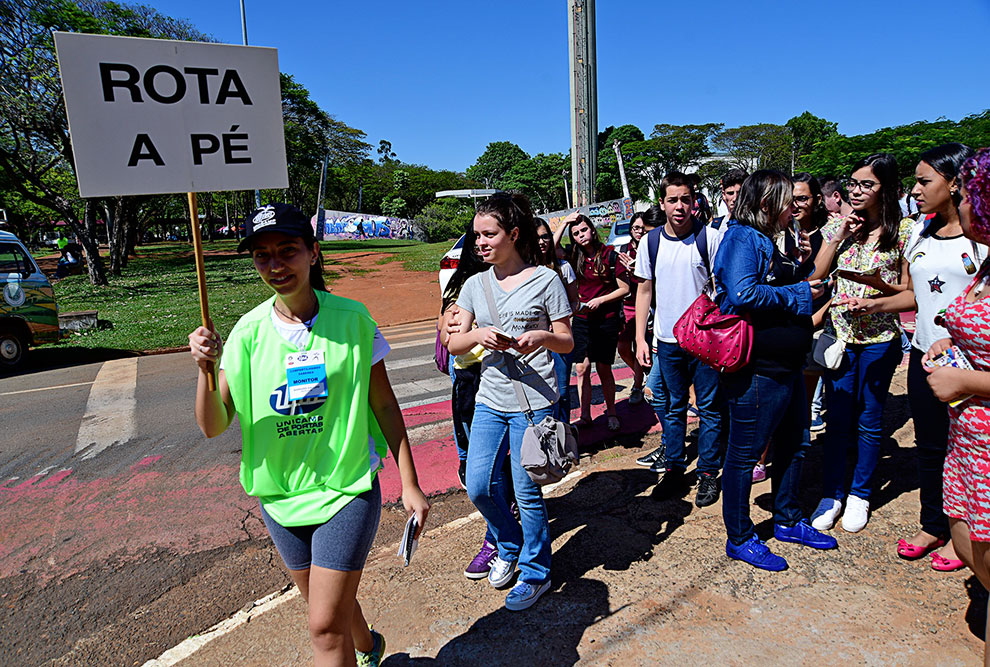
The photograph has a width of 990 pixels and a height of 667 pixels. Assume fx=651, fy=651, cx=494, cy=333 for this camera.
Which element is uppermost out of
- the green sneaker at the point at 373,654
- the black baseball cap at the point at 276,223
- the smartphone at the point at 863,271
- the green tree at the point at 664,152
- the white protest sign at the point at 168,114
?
the green tree at the point at 664,152

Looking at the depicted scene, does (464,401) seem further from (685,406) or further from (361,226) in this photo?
(361,226)

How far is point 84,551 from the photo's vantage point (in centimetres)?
401

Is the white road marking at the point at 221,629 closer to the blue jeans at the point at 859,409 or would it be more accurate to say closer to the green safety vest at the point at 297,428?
the green safety vest at the point at 297,428

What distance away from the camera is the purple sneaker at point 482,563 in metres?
3.28

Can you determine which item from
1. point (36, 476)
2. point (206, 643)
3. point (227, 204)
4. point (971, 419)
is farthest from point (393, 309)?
point (227, 204)

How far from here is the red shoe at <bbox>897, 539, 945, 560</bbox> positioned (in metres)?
3.19

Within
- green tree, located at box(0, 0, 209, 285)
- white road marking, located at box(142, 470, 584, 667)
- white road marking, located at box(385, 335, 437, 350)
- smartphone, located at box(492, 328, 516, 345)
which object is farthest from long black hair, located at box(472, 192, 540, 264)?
green tree, located at box(0, 0, 209, 285)

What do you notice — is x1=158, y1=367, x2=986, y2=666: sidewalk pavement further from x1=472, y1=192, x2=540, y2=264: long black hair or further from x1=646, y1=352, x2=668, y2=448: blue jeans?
x1=472, y1=192, x2=540, y2=264: long black hair

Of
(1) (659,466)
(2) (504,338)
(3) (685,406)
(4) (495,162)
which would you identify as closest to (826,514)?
(3) (685,406)

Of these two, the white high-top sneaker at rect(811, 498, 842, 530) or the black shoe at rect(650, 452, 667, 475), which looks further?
the black shoe at rect(650, 452, 667, 475)

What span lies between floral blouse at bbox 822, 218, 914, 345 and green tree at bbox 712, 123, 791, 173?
232 ft

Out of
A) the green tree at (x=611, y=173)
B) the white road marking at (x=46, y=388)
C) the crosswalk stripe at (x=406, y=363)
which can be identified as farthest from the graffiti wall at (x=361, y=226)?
the crosswalk stripe at (x=406, y=363)

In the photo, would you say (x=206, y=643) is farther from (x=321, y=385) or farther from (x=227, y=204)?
(x=227, y=204)

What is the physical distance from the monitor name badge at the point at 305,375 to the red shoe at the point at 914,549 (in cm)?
293
